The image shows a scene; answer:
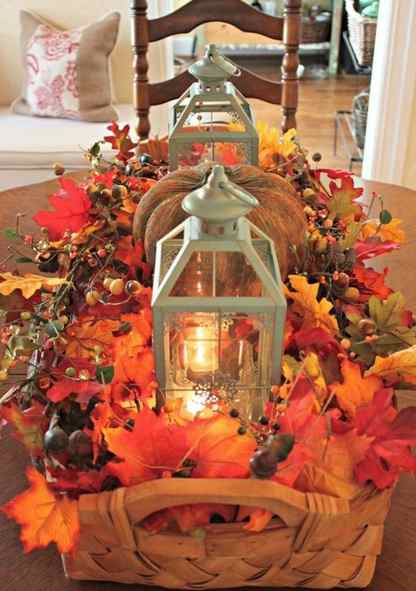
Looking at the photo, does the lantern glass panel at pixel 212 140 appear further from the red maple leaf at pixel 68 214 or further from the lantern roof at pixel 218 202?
the lantern roof at pixel 218 202

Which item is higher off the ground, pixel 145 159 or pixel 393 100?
pixel 145 159

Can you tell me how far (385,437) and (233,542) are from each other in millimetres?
181

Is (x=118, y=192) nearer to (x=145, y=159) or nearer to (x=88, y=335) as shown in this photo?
(x=145, y=159)

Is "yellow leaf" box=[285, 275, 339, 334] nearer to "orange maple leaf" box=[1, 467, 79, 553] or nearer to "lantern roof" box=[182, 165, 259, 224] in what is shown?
"lantern roof" box=[182, 165, 259, 224]

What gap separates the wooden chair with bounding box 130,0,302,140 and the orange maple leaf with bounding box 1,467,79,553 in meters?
1.30

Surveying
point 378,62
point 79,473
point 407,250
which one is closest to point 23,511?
point 79,473

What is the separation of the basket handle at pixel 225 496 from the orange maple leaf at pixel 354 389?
0.15 meters

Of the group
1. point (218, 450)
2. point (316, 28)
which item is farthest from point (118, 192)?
point (316, 28)

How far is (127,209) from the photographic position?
106 centimetres

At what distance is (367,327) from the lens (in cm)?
78

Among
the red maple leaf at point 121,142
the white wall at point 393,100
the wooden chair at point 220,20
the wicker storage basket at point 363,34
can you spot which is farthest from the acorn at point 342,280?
the wicker storage basket at point 363,34

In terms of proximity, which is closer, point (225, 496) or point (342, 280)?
point (225, 496)

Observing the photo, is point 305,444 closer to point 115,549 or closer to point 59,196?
point 115,549

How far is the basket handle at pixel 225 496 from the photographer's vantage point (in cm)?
58
